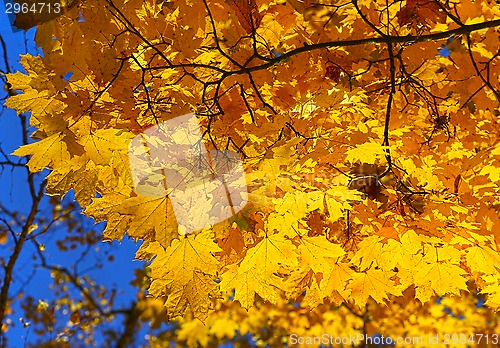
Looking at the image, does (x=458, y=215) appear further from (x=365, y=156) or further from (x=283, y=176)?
(x=283, y=176)

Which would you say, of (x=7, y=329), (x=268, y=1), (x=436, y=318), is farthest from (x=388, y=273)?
(x=7, y=329)

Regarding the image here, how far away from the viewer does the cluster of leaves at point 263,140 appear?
150 cm

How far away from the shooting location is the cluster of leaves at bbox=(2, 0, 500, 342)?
1.50 meters

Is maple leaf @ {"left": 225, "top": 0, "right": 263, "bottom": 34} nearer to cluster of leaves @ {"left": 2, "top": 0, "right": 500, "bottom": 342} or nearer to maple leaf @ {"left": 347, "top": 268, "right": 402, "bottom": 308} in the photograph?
cluster of leaves @ {"left": 2, "top": 0, "right": 500, "bottom": 342}

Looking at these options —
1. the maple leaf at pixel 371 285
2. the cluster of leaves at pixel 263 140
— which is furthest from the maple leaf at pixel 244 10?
the maple leaf at pixel 371 285

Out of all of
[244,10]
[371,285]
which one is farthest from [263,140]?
[371,285]

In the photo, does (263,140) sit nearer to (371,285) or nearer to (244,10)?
(244,10)

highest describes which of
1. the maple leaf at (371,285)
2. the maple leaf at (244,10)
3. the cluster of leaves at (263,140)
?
the maple leaf at (244,10)

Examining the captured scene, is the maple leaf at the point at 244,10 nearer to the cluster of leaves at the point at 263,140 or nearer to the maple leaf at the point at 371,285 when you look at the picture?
the cluster of leaves at the point at 263,140

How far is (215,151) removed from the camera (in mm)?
1608

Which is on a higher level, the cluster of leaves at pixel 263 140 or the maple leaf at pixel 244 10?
the maple leaf at pixel 244 10

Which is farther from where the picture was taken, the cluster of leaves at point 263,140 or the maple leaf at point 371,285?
the maple leaf at point 371,285

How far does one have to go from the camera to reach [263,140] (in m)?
1.67

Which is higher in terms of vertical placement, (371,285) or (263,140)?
(263,140)
